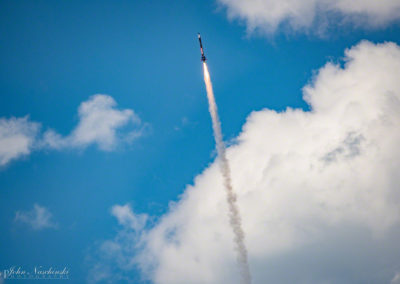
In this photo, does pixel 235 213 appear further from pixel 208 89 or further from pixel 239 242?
pixel 208 89

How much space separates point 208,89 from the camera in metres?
127

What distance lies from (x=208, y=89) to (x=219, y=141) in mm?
15755

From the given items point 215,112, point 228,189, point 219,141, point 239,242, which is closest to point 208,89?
point 215,112

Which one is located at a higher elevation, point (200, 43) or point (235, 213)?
point (200, 43)

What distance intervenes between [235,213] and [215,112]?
99.7 ft

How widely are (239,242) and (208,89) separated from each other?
46.1 m

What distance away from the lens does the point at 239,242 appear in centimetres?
12644

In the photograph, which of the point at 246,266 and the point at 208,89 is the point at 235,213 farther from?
the point at 208,89

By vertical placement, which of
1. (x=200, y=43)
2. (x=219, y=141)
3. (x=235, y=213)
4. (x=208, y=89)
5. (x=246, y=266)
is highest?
(x=200, y=43)

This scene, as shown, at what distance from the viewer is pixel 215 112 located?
12681cm

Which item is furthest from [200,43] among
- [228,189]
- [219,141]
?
[228,189]

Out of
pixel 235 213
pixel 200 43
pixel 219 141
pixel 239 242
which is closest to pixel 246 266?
pixel 239 242

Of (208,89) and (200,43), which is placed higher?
(200,43)

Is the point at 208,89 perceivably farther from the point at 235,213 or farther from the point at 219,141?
the point at 235,213
